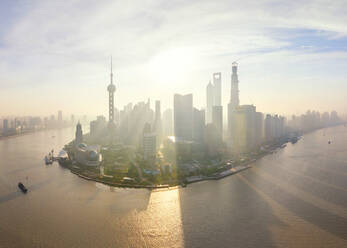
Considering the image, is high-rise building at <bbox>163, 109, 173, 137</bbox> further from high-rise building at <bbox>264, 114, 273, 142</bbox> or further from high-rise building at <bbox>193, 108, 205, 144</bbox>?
high-rise building at <bbox>264, 114, 273, 142</bbox>

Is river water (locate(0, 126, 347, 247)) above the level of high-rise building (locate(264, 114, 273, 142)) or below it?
below

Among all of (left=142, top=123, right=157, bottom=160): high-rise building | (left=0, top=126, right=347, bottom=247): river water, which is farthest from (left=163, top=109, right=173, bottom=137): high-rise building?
(left=0, top=126, right=347, bottom=247): river water

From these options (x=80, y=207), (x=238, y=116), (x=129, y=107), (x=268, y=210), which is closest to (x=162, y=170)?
(x=80, y=207)

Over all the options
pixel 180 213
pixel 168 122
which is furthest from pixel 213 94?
pixel 180 213

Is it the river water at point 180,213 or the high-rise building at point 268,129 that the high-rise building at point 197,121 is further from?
the high-rise building at point 268,129

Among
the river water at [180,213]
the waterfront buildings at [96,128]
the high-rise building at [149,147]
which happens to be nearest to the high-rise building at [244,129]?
the high-rise building at [149,147]

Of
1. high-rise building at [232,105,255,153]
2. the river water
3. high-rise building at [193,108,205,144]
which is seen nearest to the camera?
the river water
